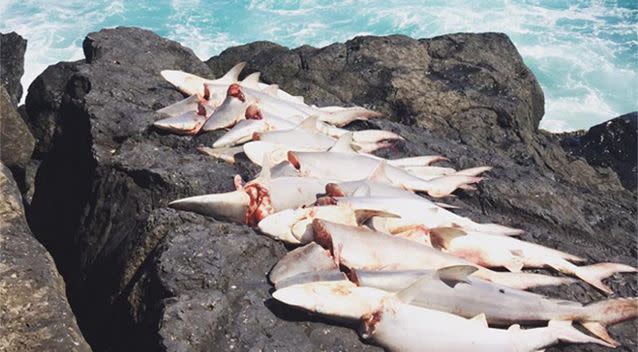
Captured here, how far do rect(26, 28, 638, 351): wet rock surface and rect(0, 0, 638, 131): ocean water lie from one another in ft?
40.6

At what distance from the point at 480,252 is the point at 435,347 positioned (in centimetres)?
120

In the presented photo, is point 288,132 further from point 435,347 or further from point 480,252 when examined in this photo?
point 435,347

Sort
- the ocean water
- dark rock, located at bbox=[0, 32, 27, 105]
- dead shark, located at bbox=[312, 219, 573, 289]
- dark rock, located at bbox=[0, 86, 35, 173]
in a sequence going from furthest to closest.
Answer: the ocean water
dark rock, located at bbox=[0, 32, 27, 105]
dark rock, located at bbox=[0, 86, 35, 173]
dead shark, located at bbox=[312, 219, 573, 289]

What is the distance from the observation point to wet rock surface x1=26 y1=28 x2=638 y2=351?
3920 mm

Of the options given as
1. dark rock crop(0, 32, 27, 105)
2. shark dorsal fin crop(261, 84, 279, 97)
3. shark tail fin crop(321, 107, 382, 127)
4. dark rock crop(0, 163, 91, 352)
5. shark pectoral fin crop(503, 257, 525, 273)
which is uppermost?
shark dorsal fin crop(261, 84, 279, 97)

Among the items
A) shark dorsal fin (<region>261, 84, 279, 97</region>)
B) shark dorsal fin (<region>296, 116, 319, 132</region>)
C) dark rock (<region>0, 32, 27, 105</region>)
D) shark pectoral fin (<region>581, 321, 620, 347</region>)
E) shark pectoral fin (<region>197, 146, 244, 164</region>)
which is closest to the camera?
shark pectoral fin (<region>581, 321, 620, 347</region>)

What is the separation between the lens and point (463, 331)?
12.3ft

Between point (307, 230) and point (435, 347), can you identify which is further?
point (307, 230)

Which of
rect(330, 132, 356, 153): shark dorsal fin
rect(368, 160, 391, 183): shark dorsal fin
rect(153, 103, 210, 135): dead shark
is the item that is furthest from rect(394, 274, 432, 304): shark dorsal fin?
rect(153, 103, 210, 135): dead shark

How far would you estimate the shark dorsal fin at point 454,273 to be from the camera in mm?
3945

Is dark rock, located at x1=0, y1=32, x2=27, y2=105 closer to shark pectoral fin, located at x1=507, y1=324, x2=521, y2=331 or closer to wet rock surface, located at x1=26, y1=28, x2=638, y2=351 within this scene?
wet rock surface, located at x1=26, y1=28, x2=638, y2=351

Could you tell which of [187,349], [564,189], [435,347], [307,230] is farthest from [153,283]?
[564,189]

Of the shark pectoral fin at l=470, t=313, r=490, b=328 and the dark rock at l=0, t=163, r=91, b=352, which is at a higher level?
the shark pectoral fin at l=470, t=313, r=490, b=328

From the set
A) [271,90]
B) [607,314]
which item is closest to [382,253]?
[607,314]
